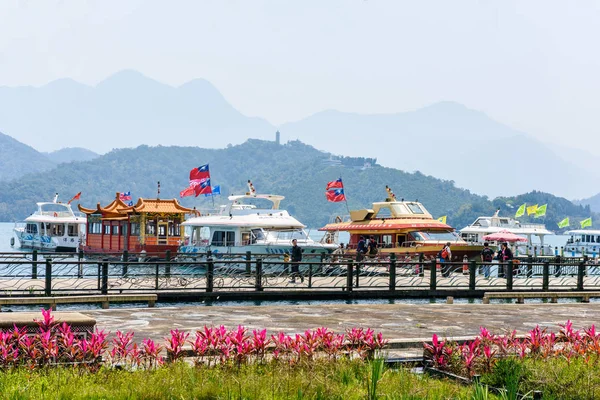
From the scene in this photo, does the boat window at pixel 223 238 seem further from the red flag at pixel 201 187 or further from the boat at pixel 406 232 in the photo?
the boat at pixel 406 232

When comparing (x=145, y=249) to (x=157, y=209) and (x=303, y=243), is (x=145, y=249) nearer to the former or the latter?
(x=157, y=209)

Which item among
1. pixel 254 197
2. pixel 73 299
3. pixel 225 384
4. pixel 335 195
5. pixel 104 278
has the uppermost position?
pixel 335 195

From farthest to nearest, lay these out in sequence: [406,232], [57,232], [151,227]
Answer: [57,232], [151,227], [406,232]

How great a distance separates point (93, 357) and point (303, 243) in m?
40.8

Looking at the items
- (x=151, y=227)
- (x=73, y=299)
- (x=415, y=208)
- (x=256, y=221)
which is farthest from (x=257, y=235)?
(x=73, y=299)

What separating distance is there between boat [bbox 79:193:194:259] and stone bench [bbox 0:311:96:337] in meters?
49.5

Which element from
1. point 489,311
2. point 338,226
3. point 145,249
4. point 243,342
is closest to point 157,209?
point 145,249

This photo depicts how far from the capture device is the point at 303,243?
167 feet

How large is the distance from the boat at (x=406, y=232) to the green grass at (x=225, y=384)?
35928 millimetres

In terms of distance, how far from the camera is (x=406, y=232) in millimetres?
49781

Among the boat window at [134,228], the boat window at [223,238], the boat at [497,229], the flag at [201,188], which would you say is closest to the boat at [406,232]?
the boat window at [223,238]

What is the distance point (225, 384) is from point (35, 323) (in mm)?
2820

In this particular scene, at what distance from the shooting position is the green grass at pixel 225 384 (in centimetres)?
874

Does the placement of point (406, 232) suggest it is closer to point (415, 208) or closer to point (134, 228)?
point (415, 208)
